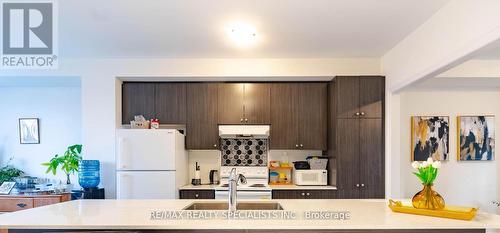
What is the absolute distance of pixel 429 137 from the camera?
16.3 ft

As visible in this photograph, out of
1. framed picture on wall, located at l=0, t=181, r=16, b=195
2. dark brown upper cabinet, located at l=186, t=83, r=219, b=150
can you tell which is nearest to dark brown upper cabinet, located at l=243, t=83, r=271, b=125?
dark brown upper cabinet, located at l=186, t=83, r=219, b=150

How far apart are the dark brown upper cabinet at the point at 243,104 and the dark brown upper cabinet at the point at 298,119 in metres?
0.12

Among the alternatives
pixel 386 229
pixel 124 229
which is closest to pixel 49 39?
pixel 124 229

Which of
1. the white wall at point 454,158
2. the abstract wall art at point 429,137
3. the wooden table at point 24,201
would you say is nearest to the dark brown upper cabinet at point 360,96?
the white wall at point 454,158

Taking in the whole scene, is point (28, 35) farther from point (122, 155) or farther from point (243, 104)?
point (243, 104)

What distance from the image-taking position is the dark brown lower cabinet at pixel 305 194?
4.19 m

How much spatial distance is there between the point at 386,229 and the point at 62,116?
4.79 meters

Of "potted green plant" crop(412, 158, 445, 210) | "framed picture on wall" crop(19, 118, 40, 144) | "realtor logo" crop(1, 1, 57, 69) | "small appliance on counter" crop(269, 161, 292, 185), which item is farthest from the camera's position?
"framed picture on wall" crop(19, 118, 40, 144)

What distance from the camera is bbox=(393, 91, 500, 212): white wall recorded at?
16.4 feet

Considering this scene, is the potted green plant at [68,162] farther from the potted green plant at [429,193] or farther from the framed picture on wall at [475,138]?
the framed picture on wall at [475,138]

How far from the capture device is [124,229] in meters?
1.99

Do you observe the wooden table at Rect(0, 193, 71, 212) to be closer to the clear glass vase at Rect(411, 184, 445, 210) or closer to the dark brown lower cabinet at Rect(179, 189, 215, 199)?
the dark brown lower cabinet at Rect(179, 189, 215, 199)

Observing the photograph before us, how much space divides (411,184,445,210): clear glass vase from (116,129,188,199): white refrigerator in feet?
8.99

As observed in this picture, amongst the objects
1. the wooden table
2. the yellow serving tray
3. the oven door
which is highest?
the yellow serving tray
